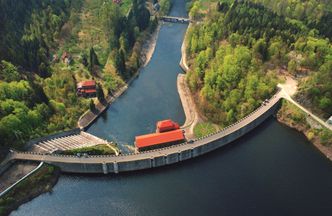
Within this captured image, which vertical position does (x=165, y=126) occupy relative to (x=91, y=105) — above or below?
above

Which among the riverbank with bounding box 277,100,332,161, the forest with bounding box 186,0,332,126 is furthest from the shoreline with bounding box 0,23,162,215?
the riverbank with bounding box 277,100,332,161

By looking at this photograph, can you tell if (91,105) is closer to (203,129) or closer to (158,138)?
(158,138)

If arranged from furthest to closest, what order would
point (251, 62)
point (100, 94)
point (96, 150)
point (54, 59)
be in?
point (54, 59), point (100, 94), point (251, 62), point (96, 150)

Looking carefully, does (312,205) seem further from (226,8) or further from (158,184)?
(226,8)

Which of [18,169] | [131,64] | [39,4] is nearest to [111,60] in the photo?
[131,64]

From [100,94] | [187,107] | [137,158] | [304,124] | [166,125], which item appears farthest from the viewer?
[100,94]

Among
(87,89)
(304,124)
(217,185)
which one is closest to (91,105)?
(87,89)

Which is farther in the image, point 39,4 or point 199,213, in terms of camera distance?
point 39,4


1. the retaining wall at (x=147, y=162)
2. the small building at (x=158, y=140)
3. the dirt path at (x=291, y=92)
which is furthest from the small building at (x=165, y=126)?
the dirt path at (x=291, y=92)
